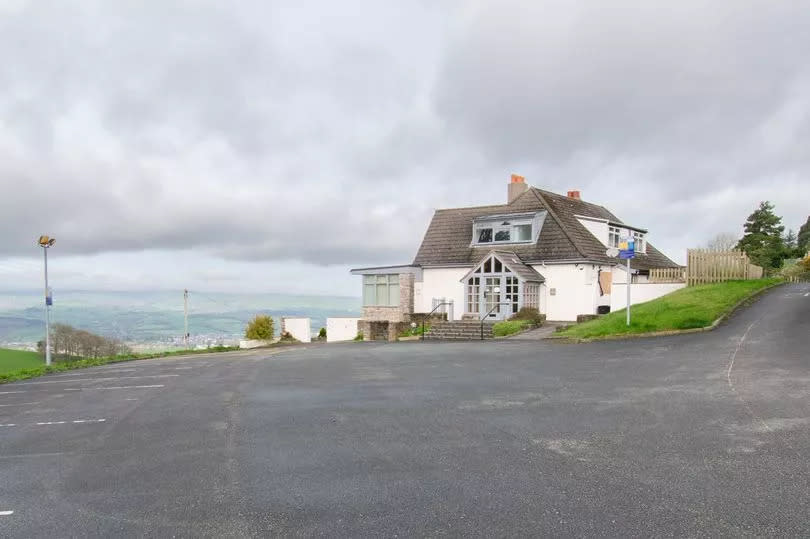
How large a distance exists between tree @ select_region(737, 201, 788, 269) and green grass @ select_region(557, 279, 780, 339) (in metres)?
30.6

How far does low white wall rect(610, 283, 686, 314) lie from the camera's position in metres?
30.4

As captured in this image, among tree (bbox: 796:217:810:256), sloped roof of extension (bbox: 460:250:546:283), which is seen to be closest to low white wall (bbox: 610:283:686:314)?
sloped roof of extension (bbox: 460:250:546:283)

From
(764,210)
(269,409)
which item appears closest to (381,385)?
(269,409)

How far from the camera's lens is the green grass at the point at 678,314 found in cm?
2070

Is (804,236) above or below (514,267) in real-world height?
above

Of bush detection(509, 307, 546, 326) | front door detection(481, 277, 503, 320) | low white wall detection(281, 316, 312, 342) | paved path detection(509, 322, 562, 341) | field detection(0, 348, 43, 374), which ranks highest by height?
front door detection(481, 277, 503, 320)

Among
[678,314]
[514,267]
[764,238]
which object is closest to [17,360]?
[514,267]

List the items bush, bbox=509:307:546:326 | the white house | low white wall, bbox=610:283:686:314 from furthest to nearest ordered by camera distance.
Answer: the white house → low white wall, bbox=610:283:686:314 → bush, bbox=509:307:546:326

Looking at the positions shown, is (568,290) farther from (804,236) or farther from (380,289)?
(804,236)

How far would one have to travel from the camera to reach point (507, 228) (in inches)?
1374

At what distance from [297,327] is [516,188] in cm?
1798

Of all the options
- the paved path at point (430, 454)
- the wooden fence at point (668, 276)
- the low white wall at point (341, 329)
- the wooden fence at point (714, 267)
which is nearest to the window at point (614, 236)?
the wooden fence at point (668, 276)

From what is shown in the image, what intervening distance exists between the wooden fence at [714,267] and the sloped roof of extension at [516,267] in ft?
26.0

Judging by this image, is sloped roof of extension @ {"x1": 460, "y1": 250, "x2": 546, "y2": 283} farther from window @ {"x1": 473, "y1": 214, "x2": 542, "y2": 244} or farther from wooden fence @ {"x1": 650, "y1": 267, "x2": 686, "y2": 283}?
wooden fence @ {"x1": 650, "y1": 267, "x2": 686, "y2": 283}
